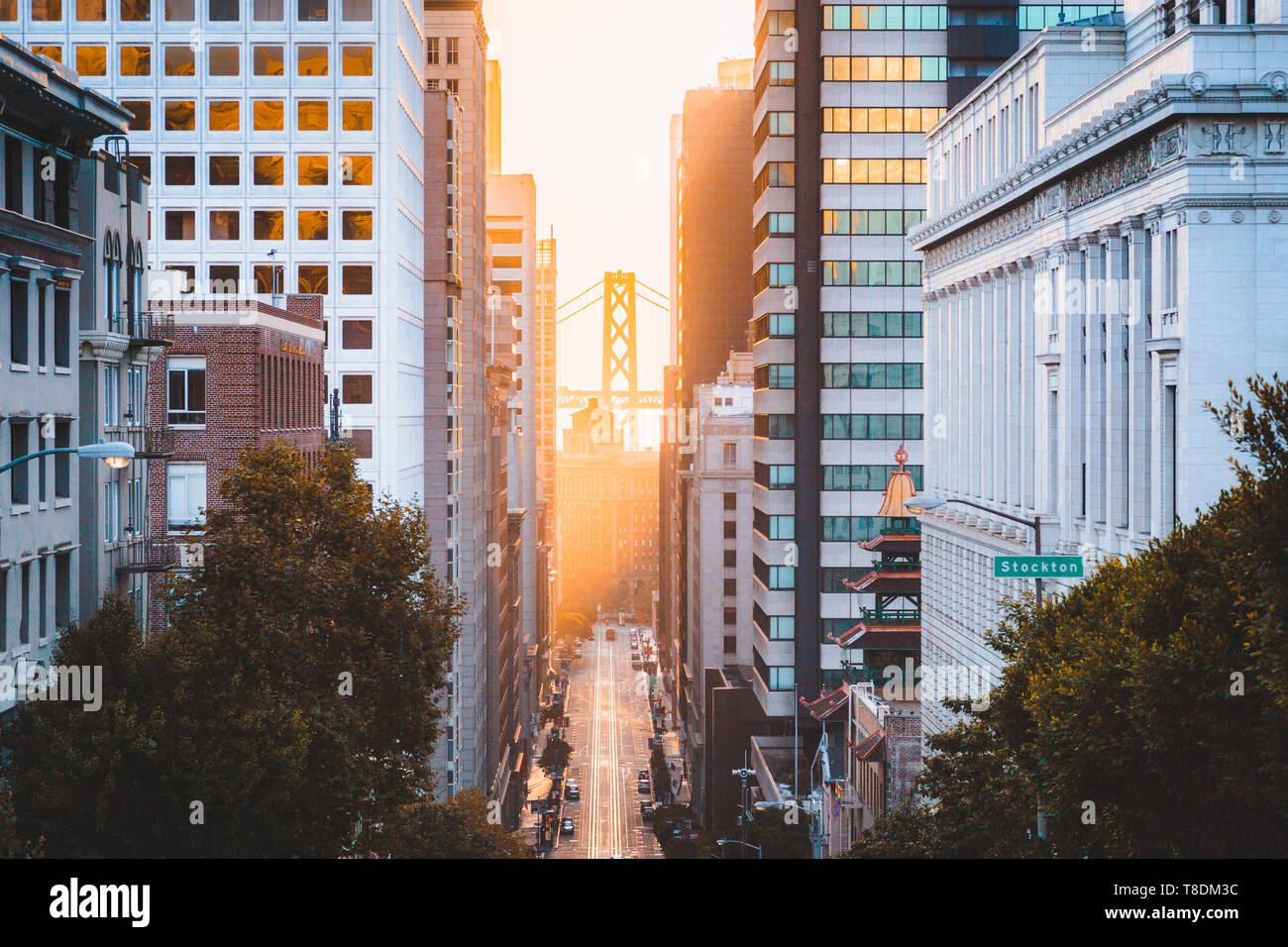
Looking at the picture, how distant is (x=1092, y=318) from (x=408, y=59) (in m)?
42.0

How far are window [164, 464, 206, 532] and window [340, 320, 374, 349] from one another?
23083mm

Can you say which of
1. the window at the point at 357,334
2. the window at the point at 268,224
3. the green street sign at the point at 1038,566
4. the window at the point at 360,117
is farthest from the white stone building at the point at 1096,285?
the window at the point at 268,224

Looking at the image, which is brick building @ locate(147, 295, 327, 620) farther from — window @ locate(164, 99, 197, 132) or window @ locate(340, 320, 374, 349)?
window @ locate(164, 99, 197, 132)

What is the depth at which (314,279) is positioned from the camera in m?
72.8

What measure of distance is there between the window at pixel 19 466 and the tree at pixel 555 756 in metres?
124

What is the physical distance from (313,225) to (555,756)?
95795 mm

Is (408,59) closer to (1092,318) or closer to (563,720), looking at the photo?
(1092,318)

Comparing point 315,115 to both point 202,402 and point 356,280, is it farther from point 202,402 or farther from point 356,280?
point 202,402

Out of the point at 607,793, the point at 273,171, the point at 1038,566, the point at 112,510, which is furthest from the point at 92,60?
the point at 607,793

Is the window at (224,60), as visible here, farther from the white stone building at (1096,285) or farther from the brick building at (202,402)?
the white stone building at (1096,285)

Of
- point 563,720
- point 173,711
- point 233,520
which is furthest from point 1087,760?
point 563,720

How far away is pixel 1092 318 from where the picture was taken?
48.8 meters

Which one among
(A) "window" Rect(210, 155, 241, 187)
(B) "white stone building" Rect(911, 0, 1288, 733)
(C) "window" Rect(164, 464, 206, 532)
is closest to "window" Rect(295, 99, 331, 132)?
(A) "window" Rect(210, 155, 241, 187)

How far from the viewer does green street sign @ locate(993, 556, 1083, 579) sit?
31369 mm
